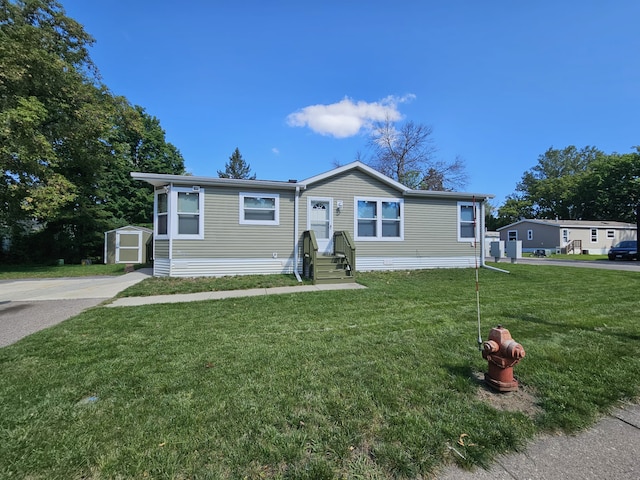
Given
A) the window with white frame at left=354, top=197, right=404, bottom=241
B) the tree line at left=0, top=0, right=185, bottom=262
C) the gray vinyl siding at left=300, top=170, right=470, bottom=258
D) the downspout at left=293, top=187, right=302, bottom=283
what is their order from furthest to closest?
1. the tree line at left=0, top=0, right=185, bottom=262
2. the window with white frame at left=354, top=197, right=404, bottom=241
3. the gray vinyl siding at left=300, top=170, right=470, bottom=258
4. the downspout at left=293, top=187, right=302, bottom=283

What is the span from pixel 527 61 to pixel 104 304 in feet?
51.3

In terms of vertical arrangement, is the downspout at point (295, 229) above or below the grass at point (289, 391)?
above

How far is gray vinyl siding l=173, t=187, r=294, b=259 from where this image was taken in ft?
32.4

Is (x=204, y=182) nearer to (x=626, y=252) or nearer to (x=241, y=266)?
(x=241, y=266)

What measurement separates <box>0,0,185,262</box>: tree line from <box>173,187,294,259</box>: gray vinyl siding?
312 inches

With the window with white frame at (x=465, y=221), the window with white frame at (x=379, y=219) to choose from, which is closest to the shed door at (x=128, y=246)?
the window with white frame at (x=379, y=219)

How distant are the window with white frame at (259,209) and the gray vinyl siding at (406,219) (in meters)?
0.94

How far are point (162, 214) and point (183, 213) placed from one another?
0.83 m

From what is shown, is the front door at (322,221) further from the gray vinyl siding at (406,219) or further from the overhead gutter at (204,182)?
the overhead gutter at (204,182)

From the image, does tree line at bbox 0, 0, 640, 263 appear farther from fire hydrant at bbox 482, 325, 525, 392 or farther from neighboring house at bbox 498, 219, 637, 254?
fire hydrant at bbox 482, 325, 525, 392

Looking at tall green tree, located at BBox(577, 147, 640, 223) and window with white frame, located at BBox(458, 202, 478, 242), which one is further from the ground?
tall green tree, located at BBox(577, 147, 640, 223)

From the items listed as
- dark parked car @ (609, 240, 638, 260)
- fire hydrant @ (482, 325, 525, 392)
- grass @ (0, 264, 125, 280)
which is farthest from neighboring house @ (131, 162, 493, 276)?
dark parked car @ (609, 240, 638, 260)

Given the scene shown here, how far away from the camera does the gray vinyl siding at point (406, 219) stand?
11.1 metres

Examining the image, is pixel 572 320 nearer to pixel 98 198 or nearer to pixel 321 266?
pixel 321 266
